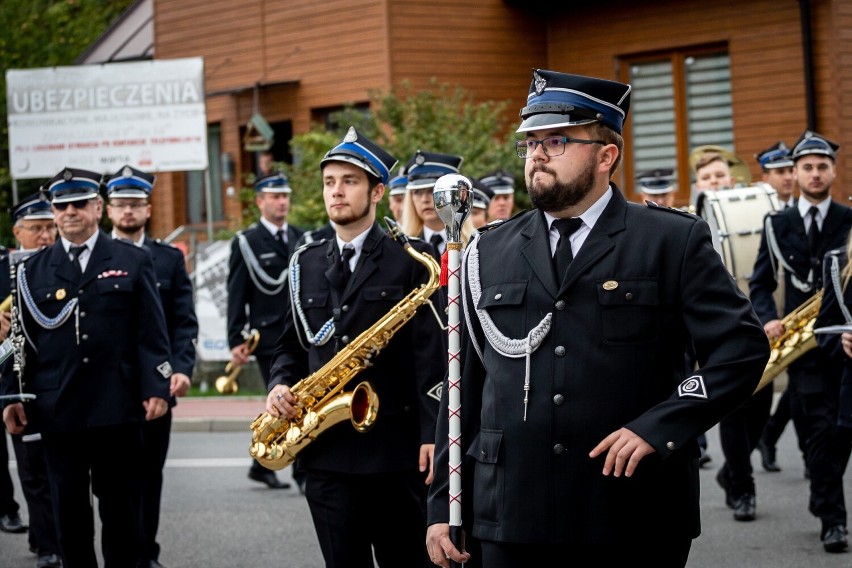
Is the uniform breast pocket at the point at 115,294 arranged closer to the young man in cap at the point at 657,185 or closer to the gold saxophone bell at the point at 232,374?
the gold saxophone bell at the point at 232,374

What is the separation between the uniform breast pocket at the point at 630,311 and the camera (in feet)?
14.3

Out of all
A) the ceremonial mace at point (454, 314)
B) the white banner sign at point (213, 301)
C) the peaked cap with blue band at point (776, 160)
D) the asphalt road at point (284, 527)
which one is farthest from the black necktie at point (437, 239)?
the white banner sign at point (213, 301)

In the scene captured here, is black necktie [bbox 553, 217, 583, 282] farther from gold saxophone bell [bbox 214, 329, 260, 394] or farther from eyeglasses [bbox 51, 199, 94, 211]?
gold saxophone bell [bbox 214, 329, 260, 394]

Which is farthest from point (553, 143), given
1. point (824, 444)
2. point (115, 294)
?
point (824, 444)

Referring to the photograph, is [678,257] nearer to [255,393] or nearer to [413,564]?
[413,564]

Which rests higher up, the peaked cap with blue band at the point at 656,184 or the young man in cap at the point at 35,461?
the peaked cap with blue band at the point at 656,184

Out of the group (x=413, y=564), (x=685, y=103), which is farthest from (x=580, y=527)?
(x=685, y=103)

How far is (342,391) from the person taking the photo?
256 inches

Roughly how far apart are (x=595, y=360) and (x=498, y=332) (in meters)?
0.34

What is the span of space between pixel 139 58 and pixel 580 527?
2578 centimetres

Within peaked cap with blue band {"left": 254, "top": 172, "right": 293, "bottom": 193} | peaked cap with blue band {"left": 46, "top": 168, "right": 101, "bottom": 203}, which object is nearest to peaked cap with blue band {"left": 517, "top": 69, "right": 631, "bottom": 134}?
peaked cap with blue band {"left": 46, "top": 168, "right": 101, "bottom": 203}

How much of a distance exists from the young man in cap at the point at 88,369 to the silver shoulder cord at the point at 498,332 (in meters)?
3.46

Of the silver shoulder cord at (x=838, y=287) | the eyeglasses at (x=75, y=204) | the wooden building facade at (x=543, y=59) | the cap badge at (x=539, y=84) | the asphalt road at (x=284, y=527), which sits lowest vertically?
the asphalt road at (x=284, y=527)

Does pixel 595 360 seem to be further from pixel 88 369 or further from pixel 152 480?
pixel 152 480
